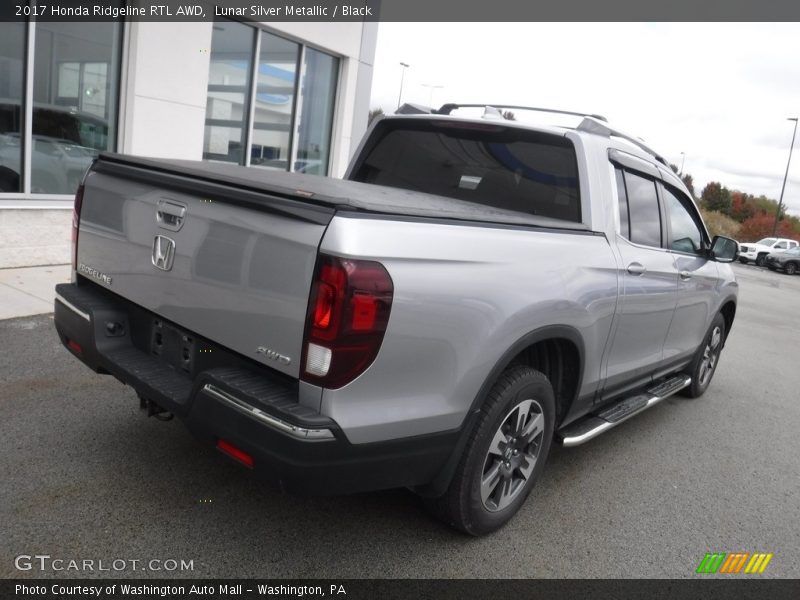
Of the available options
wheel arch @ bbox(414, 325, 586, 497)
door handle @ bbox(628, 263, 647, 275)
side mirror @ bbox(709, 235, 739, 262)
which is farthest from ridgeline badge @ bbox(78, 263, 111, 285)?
side mirror @ bbox(709, 235, 739, 262)

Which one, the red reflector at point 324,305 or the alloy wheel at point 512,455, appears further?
the alloy wheel at point 512,455

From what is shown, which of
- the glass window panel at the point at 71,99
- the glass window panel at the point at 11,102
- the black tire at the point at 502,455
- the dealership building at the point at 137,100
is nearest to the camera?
the black tire at the point at 502,455

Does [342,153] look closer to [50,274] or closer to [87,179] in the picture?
[50,274]

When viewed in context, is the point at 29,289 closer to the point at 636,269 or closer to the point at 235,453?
the point at 235,453

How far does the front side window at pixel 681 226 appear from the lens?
4.75m

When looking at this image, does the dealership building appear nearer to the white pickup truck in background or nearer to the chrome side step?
the chrome side step

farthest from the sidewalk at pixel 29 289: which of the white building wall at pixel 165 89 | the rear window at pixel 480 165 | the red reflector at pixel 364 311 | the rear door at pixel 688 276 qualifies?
the rear door at pixel 688 276

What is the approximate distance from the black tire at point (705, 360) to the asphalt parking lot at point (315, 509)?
0.89 m

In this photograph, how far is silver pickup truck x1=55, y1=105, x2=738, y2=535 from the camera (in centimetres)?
233

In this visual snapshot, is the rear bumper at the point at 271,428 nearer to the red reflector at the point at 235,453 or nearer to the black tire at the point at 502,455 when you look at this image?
the red reflector at the point at 235,453

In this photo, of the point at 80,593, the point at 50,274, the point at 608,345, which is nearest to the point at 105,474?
the point at 80,593

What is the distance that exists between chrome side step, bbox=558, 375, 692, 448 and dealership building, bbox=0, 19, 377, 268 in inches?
249

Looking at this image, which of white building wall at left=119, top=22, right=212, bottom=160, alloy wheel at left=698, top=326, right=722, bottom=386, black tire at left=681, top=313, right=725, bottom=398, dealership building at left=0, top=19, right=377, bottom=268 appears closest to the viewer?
black tire at left=681, top=313, right=725, bottom=398

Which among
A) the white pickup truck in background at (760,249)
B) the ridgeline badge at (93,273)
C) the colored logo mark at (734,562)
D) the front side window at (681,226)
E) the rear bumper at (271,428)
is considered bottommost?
the white pickup truck in background at (760,249)
